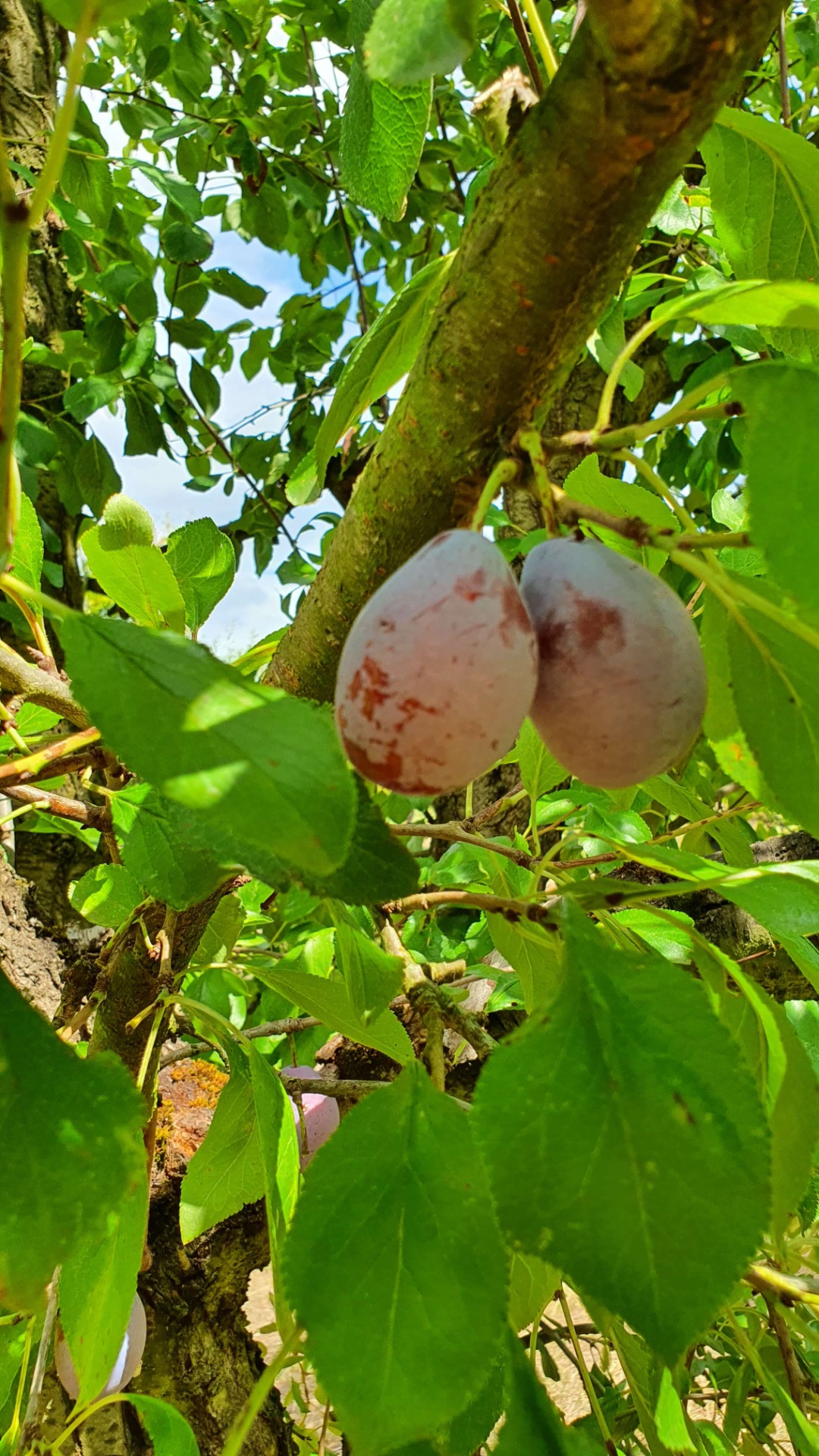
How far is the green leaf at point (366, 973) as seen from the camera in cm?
40

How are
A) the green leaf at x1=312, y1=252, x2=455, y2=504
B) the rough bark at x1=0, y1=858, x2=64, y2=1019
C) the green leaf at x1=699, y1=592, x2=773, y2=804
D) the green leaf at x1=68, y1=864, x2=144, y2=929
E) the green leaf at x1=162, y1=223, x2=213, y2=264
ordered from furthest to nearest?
the green leaf at x1=162, y1=223, x2=213, y2=264
the rough bark at x1=0, y1=858, x2=64, y2=1019
the green leaf at x1=68, y1=864, x2=144, y2=929
the green leaf at x1=312, y1=252, x2=455, y2=504
the green leaf at x1=699, y1=592, x2=773, y2=804

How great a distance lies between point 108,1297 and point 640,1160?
300 mm

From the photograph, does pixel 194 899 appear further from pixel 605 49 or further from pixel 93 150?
pixel 93 150

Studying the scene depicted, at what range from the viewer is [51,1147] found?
1.01ft

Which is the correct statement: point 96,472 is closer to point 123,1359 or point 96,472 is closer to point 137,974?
point 137,974

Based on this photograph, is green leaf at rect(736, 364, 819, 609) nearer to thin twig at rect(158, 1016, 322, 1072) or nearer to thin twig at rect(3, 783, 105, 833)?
thin twig at rect(3, 783, 105, 833)

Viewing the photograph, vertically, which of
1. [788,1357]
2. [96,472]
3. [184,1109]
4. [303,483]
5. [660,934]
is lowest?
[184,1109]

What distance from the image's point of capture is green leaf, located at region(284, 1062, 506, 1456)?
0.29 m

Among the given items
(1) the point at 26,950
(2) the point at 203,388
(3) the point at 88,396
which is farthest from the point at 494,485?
(2) the point at 203,388

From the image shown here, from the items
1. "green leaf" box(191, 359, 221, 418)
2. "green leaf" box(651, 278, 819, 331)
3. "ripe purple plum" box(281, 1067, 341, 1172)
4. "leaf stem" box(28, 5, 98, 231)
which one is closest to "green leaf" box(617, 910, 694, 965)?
"ripe purple plum" box(281, 1067, 341, 1172)

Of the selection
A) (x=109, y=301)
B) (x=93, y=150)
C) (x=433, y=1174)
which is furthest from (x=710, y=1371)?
(x=93, y=150)

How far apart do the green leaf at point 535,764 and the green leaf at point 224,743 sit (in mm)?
408

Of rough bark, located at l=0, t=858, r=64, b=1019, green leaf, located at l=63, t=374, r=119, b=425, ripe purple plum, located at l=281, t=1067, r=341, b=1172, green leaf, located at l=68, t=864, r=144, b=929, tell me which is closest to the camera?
green leaf, located at l=68, t=864, r=144, b=929

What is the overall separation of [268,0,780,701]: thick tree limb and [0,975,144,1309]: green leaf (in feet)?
0.71
